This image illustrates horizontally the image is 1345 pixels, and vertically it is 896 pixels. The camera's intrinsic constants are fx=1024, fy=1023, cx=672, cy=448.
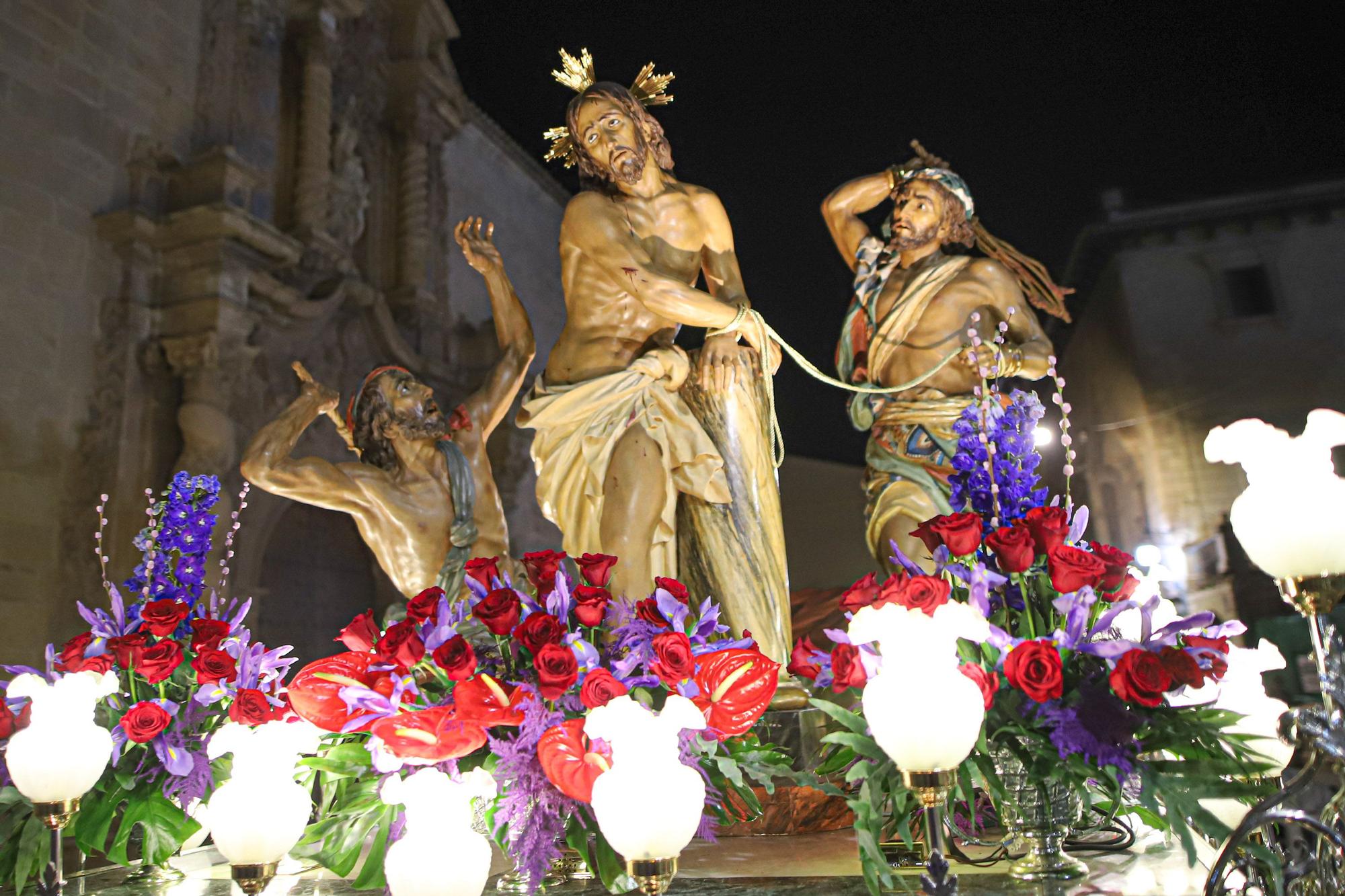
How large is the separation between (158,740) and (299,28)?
7828 mm

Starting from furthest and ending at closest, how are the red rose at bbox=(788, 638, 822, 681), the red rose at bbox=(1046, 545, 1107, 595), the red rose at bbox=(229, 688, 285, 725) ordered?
the red rose at bbox=(229, 688, 285, 725) < the red rose at bbox=(788, 638, 822, 681) < the red rose at bbox=(1046, 545, 1107, 595)

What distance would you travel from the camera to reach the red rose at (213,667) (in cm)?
210

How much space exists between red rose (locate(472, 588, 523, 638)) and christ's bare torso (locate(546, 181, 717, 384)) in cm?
123

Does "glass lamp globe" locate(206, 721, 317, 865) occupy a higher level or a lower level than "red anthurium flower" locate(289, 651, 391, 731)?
lower

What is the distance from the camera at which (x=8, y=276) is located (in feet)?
18.9

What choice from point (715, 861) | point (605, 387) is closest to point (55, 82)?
point (605, 387)

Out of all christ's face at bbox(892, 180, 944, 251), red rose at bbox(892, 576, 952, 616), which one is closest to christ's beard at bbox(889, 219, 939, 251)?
christ's face at bbox(892, 180, 944, 251)

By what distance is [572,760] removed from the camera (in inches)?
59.6

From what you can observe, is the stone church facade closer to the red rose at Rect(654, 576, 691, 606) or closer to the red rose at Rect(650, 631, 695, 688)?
the red rose at Rect(654, 576, 691, 606)

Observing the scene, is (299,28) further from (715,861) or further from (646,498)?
(715,861)

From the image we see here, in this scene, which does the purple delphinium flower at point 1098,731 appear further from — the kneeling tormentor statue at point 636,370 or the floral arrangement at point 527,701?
the kneeling tormentor statue at point 636,370

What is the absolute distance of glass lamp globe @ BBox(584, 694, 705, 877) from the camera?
1318 mm

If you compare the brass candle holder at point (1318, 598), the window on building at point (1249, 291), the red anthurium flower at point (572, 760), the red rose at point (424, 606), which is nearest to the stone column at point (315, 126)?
the red rose at point (424, 606)

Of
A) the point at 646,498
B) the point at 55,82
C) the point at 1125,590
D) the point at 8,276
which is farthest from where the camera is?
the point at 55,82
